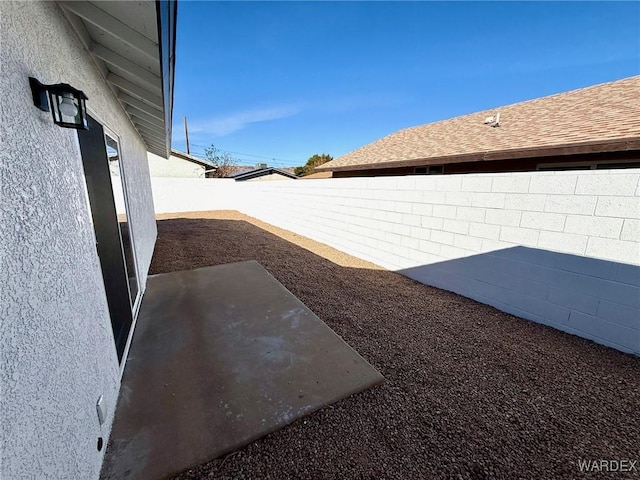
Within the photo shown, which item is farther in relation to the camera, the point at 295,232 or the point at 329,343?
the point at 295,232

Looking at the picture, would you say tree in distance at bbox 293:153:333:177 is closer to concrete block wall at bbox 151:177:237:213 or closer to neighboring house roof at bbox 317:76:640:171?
concrete block wall at bbox 151:177:237:213

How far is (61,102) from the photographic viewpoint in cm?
136

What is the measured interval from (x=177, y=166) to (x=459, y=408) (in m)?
20.0

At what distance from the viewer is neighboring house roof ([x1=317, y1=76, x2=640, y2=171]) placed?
4.93 m

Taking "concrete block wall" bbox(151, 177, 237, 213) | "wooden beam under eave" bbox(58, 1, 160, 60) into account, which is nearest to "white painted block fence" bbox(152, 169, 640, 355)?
"wooden beam under eave" bbox(58, 1, 160, 60)

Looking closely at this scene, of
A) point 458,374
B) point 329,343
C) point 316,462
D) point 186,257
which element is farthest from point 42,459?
point 186,257

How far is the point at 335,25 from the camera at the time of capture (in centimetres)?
807

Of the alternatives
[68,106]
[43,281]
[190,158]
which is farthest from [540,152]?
[190,158]

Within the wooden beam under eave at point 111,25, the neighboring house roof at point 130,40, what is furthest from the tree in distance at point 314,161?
the wooden beam under eave at point 111,25

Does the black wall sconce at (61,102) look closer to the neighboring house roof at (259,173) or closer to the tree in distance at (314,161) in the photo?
the neighboring house roof at (259,173)

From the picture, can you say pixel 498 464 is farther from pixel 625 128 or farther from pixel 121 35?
pixel 625 128

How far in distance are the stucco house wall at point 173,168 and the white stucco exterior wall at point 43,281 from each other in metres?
17.7

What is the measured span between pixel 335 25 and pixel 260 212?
7.73m

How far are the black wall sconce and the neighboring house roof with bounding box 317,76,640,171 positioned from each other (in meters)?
7.18
